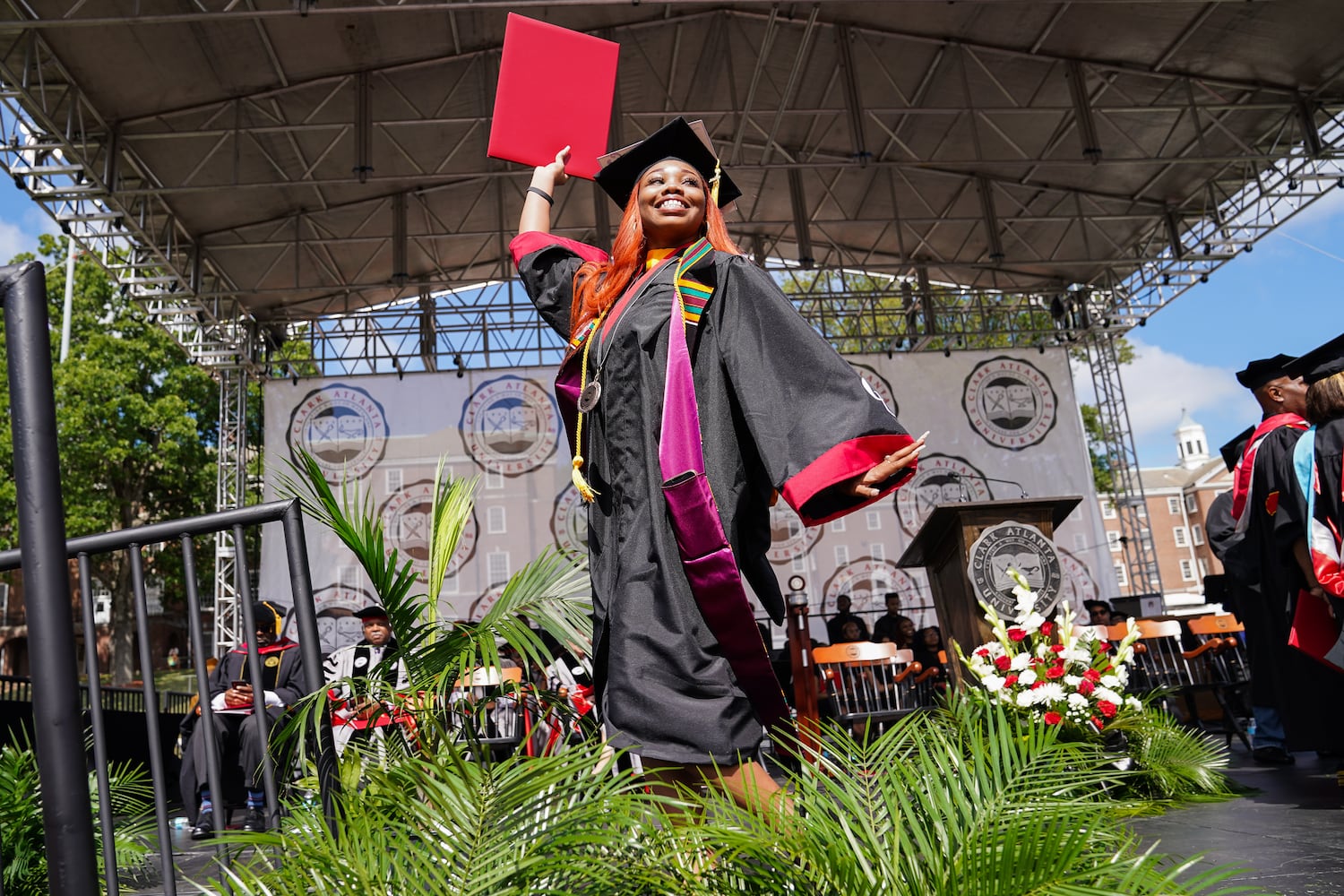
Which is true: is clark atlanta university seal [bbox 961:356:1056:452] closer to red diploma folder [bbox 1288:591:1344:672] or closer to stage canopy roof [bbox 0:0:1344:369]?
stage canopy roof [bbox 0:0:1344:369]

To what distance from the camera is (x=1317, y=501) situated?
3516 millimetres

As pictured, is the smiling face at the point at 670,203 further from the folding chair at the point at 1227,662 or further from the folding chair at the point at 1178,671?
the folding chair at the point at 1227,662

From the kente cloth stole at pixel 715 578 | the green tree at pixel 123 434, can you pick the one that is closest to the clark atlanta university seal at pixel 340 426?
the green tree at pixel 123 434

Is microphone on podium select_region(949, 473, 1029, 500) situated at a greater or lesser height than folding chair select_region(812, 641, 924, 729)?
greater

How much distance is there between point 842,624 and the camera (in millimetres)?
10562

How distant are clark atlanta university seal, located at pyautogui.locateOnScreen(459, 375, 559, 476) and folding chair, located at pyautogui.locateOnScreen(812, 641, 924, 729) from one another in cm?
524

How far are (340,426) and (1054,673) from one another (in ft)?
Answer: 33.8

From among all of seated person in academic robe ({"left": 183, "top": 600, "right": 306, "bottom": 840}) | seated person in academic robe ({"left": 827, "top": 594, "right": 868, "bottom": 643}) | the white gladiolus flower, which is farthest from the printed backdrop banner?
the white gladiolus flower

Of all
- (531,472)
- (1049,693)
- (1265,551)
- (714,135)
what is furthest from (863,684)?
(714,135)

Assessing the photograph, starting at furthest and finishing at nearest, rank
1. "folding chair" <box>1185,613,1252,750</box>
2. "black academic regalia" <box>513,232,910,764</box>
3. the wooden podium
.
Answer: "folding chair" <box>1185,613,1252,750</box>, the wooden podium, "black academic regalia" <box>513,232,910,764</box>

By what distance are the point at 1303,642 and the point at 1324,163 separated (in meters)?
10.3

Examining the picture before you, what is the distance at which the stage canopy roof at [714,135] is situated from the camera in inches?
376

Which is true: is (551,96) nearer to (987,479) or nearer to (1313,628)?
(1313,628)

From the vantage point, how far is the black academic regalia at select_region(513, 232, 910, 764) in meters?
1.54
